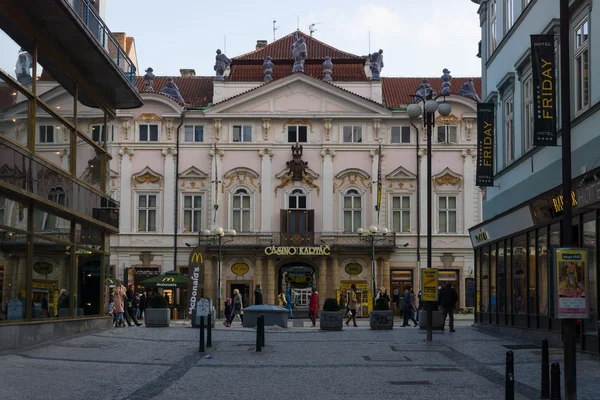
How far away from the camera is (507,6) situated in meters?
33.1

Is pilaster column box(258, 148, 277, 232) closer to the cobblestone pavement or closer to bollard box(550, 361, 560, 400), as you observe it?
the cobblestone pavement

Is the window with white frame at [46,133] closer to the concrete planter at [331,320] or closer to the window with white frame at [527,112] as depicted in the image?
the window with white frame at [527,112]

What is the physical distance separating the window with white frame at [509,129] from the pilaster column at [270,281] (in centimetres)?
3079

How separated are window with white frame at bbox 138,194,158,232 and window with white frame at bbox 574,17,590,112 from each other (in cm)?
4262

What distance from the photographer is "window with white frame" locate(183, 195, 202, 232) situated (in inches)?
2494

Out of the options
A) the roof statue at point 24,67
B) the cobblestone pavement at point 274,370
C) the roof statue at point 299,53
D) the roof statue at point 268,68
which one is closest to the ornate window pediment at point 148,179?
the roof statue at point 268,68

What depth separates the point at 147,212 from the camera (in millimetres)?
63281

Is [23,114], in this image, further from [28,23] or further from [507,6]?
[507,6]

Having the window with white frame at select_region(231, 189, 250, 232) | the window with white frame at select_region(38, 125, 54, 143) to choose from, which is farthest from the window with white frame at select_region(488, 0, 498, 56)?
the window with white frame at select_region(231, 189, 250, 232)

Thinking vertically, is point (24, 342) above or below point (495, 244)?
below

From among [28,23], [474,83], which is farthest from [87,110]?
[474,83]

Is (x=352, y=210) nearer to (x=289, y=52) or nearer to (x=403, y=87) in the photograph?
(x=403, y=87)

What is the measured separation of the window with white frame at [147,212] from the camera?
63.1 meters

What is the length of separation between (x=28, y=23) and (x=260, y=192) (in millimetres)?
40217
